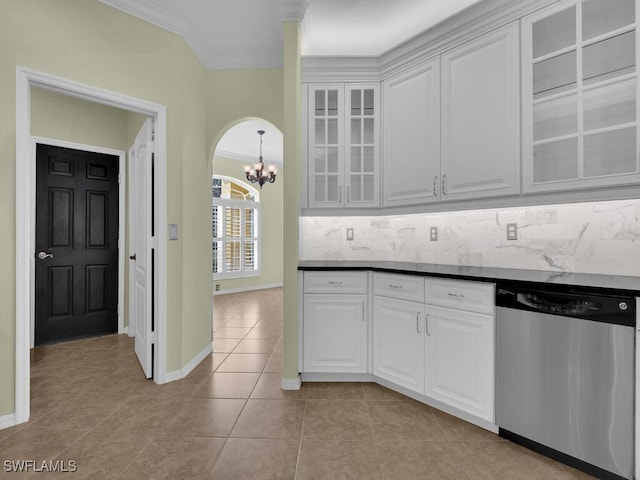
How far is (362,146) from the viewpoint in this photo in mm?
3039

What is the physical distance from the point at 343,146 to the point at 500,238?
153 cm

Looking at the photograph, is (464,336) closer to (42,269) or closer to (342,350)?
(342,350)

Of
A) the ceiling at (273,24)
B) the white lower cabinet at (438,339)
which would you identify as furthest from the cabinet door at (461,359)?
the ceiling at (273,24)

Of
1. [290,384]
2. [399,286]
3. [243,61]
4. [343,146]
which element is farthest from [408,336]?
[243,61]

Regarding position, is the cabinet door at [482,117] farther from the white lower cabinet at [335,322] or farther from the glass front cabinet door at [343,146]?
the white lower cabinet at [335,322]

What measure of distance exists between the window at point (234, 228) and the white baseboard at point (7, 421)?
4848 mm

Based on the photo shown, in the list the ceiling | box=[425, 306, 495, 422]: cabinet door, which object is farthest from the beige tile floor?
the ceiling

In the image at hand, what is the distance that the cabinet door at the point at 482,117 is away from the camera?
2.23 metres

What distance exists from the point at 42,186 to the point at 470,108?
4.25m

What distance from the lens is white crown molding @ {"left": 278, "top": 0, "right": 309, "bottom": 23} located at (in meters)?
2.56

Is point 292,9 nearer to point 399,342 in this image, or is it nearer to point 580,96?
point 580,96

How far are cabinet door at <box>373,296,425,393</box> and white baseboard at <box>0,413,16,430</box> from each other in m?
2.44

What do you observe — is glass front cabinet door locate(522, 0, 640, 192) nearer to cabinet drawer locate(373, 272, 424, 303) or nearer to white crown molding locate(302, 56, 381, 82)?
cabinet drawer locate(373, 272, 424, 303)

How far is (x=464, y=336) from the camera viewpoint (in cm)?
209
